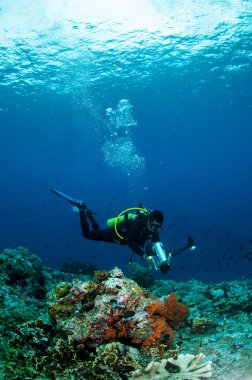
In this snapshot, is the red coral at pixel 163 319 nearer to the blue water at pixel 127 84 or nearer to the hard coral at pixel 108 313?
the hard coral at pixel 108 313

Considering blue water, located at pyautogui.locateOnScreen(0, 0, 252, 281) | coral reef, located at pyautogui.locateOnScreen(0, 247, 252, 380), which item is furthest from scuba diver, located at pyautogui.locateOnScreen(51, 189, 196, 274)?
blue water, located at pyautogui.locateOnScreen(0, 0, 252, 281)

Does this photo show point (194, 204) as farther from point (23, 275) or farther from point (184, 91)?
point (23, 275)

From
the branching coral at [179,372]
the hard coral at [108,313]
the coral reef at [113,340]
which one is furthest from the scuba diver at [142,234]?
the branching coral at [179,372]

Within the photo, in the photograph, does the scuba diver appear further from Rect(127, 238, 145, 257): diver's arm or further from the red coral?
the red coral

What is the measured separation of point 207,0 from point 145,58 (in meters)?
7.25

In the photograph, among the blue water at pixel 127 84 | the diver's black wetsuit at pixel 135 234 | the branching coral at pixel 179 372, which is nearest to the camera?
the branching coral at pixel 179 372

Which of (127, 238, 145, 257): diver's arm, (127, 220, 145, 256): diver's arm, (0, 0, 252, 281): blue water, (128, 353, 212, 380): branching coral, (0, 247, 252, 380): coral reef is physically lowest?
(128, 353, 212, 380): branching coral

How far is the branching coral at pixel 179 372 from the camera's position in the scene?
10.9 feet

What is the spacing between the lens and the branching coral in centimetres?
333

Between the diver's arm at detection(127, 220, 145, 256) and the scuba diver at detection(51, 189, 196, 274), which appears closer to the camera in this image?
the scuba diver at detection(51, 189, 196, 274)

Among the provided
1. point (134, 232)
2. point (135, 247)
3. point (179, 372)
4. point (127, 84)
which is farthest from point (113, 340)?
point (127, 84)

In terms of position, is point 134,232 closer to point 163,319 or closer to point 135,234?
point 135,234

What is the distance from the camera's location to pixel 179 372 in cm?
344

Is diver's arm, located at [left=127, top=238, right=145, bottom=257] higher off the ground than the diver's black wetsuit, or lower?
lower
